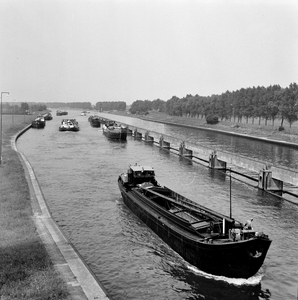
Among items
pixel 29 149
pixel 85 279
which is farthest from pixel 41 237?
pixel 29 149

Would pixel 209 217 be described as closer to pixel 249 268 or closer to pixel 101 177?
pixel 249 268

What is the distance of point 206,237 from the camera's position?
21703mm

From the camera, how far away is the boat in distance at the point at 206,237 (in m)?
19.9

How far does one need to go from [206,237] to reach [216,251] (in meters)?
1.36

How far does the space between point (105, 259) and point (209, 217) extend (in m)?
7.53

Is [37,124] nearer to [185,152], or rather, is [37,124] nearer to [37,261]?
[185,152]

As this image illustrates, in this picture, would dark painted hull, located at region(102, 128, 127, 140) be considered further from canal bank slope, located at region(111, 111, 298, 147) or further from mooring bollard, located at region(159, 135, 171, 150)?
canal bank slope, located at region(111, 111, 298, 147)

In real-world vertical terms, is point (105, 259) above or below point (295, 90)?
below

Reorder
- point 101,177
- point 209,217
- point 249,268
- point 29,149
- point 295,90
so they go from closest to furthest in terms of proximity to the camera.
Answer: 1. point 249,268
2. point 209,217
3. point 101,177
4. point 29,149
5. point 295,90

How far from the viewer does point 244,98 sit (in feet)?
476

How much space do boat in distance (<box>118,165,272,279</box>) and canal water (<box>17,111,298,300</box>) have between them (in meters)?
0.73

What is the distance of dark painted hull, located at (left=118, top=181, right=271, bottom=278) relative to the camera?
19734 mm

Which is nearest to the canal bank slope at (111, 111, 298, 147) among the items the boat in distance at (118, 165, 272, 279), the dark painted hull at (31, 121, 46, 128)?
the dark painted hull at (31, 121, 46, 128)

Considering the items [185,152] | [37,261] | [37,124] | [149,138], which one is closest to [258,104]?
[149,138]
